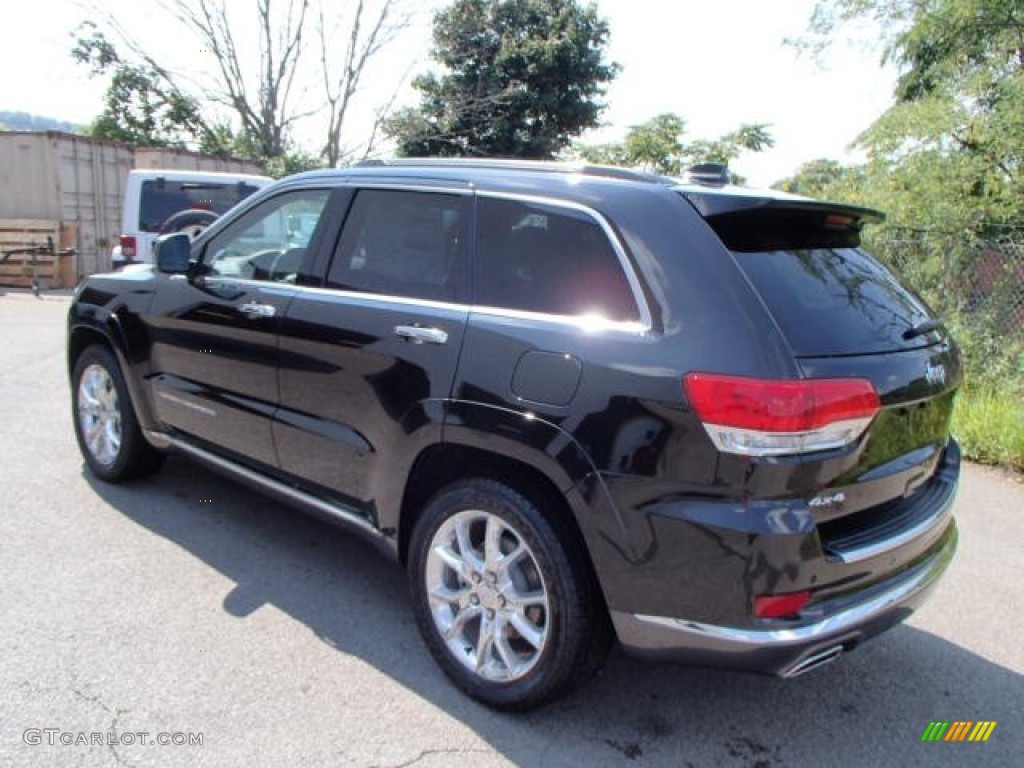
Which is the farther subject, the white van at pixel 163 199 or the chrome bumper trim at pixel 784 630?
the white van at pixel 163 199

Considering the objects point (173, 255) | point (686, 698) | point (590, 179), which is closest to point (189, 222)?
point (173, 255)

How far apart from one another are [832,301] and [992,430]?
168 inches

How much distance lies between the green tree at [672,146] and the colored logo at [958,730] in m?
11.5

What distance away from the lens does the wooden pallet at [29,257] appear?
15070mm

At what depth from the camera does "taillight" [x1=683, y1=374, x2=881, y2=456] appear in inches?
84.0

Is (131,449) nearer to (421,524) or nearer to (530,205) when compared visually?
(421,524)

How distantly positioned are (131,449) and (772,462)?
3.74m

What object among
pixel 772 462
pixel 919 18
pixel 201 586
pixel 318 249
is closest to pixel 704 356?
pixel 772 462

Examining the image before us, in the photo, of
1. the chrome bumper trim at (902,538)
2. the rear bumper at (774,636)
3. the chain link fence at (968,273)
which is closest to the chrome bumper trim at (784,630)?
the rear bumper at (774,636)

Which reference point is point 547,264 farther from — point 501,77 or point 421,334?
point 501,77

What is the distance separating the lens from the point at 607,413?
2.32 meters

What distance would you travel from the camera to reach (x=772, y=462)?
7.00 feet

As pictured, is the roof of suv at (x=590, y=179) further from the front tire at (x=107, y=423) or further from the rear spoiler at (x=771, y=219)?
the front tire at (x=107, y=423)

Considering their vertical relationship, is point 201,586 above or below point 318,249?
below
